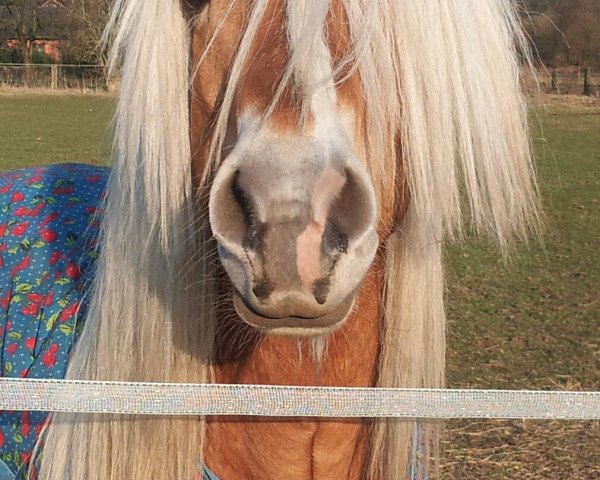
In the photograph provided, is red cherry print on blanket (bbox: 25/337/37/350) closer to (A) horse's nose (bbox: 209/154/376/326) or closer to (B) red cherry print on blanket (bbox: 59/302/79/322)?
(B) red cherry print on blanket (bbox: 59/302/79/322)

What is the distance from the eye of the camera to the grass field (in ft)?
11.8

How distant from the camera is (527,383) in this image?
4.41 meters

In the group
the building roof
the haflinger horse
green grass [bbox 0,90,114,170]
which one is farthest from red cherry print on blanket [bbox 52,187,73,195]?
the building roof

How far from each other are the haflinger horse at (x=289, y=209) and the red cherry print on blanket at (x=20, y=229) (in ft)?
2.22

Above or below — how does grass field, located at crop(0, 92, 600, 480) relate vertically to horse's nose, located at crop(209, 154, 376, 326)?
below

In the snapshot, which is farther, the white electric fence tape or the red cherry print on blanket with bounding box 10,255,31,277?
the red cherry print on blanket with bounding box 10,255,31,277

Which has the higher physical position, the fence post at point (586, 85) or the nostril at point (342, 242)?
the nostril at point (342, 242)

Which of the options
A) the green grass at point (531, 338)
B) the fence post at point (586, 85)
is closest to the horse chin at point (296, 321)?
the green grass at point (531, 338)

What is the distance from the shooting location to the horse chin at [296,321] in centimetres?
114

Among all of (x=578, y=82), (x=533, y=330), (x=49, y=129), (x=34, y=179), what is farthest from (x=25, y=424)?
(x=578, y=82)

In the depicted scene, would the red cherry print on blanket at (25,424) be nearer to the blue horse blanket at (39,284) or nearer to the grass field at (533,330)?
the blue horse blanket at (39,284)

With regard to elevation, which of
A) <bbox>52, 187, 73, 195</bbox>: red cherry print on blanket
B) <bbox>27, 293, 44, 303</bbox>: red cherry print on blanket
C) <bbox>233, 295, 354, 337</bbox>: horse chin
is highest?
<bbox>233, 295, 354, 337</bbox>: horse chin

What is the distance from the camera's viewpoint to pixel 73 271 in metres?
1.98

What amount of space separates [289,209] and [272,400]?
0.41 metres
